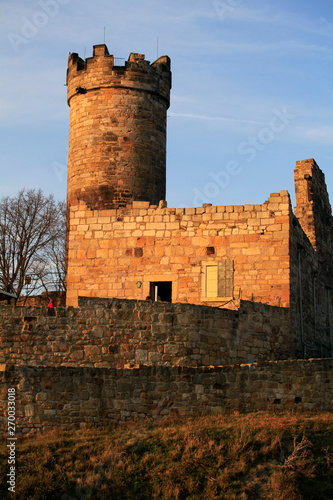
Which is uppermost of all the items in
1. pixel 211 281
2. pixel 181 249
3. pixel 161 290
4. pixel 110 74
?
pixel 110 74

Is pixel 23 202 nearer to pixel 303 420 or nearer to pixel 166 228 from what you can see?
pixel 166 228

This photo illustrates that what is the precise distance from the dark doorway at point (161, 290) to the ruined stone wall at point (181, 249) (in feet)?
0.84

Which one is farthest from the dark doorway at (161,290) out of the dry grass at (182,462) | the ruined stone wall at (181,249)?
the dry grass at (182,462)

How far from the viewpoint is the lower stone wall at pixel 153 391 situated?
528 inches

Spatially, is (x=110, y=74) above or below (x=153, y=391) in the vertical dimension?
above

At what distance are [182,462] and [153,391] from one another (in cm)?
206

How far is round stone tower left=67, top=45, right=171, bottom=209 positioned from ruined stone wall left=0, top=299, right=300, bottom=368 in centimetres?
755

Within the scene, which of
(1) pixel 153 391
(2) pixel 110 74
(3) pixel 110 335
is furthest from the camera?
(2) pixel 110 74

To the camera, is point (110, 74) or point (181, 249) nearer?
point (181, 249)

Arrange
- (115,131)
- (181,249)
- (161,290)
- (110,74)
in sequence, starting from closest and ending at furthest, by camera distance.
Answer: (181,249)
(161,290)
(115,131)
(110,74)

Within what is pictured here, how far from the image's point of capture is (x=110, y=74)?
78.2 feet

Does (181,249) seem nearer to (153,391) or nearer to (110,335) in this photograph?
(110,335)

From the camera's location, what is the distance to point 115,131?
2350 centimetres

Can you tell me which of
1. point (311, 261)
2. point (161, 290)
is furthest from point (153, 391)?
point (311, 261)
